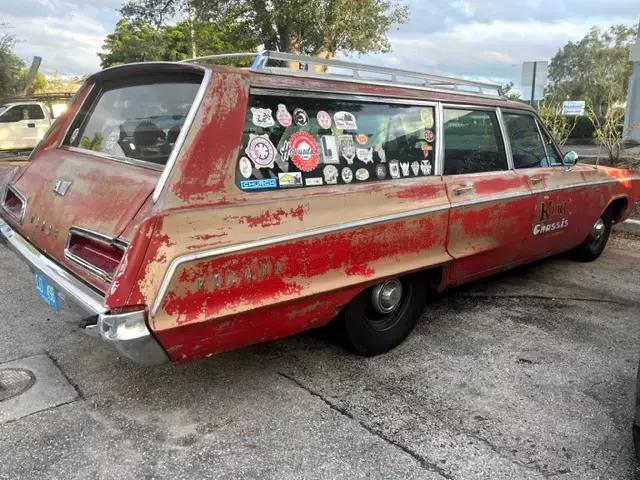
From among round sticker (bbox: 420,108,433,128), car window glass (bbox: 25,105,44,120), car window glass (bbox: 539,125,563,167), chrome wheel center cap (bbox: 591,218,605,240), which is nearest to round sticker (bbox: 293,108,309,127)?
round sticker (bbox: 420,108,433,128)

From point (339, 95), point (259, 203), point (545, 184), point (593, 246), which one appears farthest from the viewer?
point (593, 246)

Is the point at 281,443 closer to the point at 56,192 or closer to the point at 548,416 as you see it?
the point at 548,416

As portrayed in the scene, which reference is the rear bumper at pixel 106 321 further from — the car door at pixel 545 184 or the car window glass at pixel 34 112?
the car window glass at pixel 34 112

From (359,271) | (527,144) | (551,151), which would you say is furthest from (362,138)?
(551,151)

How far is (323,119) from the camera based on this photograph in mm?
2863

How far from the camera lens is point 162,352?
2.26 m

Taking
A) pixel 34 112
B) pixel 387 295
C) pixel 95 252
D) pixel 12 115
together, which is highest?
pixel 34 112

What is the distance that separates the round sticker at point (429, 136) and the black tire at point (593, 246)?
9.04ft

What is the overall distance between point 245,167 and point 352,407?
1400 mm

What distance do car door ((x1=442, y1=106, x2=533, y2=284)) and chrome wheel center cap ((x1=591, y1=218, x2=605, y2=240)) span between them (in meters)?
1.71

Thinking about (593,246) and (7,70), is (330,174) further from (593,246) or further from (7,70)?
(7,70)

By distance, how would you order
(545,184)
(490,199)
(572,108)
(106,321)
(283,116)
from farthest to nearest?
(572,108) → (545,184) → (490,199) → (283,116) → (106,321)

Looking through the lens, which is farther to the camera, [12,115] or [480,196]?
[12,115]

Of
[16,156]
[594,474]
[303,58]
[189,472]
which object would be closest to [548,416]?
[594,474]
